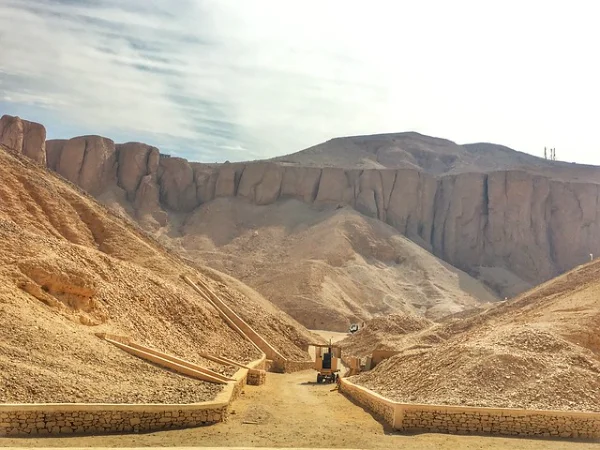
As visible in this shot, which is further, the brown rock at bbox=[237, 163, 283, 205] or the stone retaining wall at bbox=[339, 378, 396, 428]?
the brown rock at bbox=[237, 163, 283, 205]

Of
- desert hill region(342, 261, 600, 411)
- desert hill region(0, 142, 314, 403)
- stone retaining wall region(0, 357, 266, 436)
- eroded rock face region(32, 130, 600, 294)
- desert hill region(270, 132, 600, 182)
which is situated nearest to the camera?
stone retaining wall region(0, 357, 266, 436)

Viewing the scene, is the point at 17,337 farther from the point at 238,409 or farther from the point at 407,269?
the point at 407,269

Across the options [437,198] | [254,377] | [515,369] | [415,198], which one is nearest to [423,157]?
[437,198]

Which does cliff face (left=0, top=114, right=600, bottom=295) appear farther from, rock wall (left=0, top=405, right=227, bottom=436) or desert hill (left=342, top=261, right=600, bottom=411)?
rock wall (left=0, top=405, right=227, bottom=436)

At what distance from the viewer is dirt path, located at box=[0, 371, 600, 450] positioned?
12547mm

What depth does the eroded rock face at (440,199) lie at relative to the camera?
237ft

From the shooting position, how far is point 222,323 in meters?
27.3

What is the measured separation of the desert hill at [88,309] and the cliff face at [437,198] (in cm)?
3869

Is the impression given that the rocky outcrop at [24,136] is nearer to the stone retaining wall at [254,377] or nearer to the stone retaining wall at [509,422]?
the stone retaining wall at [254,377]

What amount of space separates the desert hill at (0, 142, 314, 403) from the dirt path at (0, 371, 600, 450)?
3.63 ft

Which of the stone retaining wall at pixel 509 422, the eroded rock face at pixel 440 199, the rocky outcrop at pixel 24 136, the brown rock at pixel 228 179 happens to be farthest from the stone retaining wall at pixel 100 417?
the brown rock at pixel 228 179

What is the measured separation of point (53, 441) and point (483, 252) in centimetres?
6517

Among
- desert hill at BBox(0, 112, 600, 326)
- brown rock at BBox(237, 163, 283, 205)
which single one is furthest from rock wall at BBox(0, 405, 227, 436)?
brown rock at BBox(237, 163, 283, 205)

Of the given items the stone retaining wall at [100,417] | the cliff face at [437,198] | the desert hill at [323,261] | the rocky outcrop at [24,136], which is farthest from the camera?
the cliff face at [437,198]
